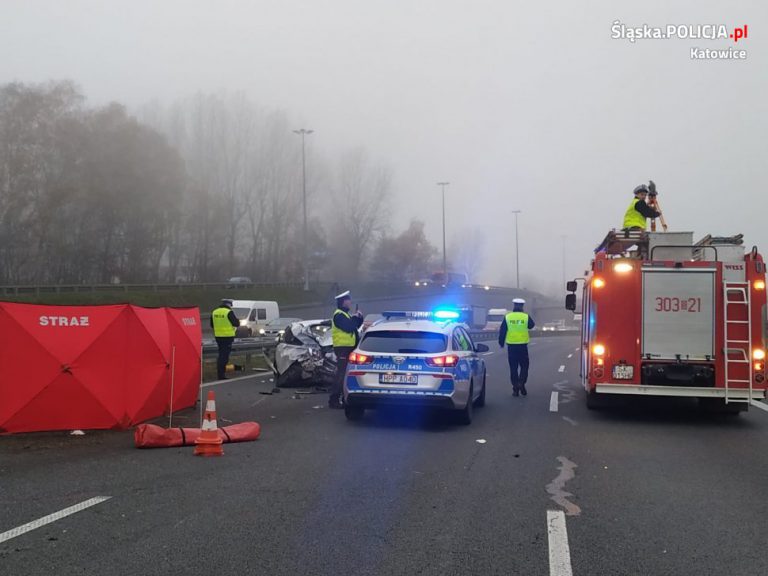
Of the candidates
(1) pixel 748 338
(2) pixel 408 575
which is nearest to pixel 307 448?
(2) pixel 408 575

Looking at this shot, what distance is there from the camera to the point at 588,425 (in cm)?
1058

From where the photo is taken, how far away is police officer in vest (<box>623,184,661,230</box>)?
12.1 meters

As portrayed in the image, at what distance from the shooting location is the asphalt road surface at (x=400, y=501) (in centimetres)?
475

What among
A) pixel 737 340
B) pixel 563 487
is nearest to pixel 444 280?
pixel 737 340

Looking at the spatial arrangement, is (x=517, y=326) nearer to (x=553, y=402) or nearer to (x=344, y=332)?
(x=553, y=402)

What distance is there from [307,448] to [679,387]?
5.49 metres

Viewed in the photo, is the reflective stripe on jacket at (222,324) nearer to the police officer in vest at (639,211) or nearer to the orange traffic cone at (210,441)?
the orange traffic cone at (210,441)

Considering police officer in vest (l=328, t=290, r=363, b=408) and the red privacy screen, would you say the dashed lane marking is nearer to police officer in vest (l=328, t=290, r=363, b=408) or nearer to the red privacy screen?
police officer in vest (l=328, t=290, r=363, b=408)

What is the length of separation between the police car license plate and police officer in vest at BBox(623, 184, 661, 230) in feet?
15.6

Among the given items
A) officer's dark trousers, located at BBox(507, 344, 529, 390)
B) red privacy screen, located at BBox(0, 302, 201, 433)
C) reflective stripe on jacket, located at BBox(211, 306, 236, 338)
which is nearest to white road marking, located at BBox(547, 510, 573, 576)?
red privacy screen, located at BBox(0, 302, 201, 433)

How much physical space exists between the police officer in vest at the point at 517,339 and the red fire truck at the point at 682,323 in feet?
9.14

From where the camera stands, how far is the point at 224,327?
1539cm

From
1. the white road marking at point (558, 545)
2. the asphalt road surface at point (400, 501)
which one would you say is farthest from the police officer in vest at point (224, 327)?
the white road marking at point (558, 545)

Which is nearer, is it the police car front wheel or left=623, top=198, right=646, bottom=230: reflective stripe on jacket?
the police car front wheel
